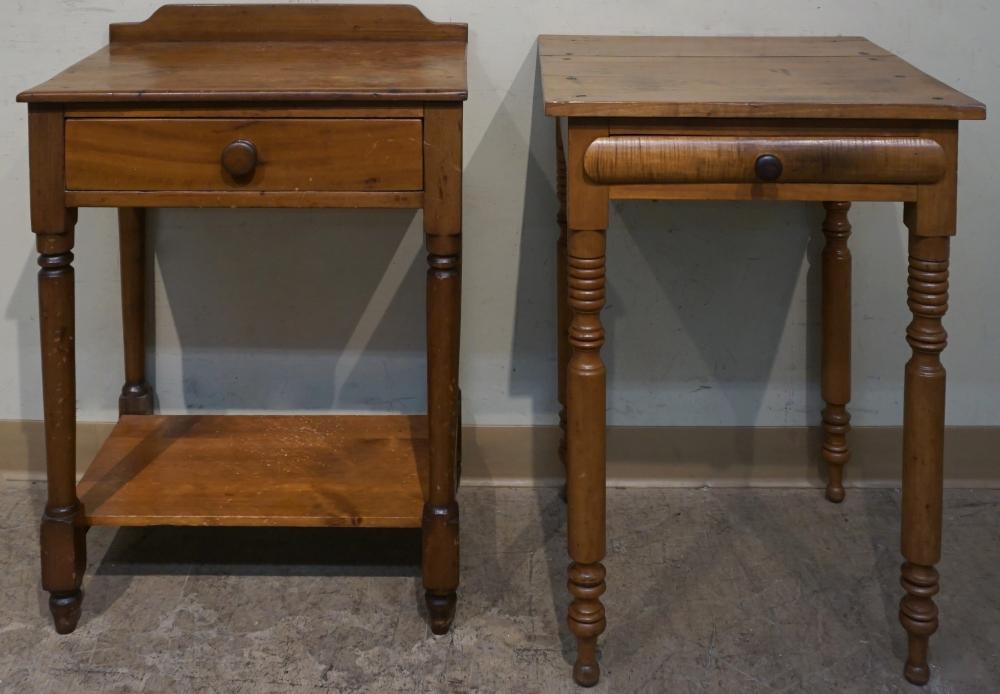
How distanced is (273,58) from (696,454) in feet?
3.59

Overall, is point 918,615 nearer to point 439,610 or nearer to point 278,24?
point 439,610

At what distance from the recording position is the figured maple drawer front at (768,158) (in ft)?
5.67

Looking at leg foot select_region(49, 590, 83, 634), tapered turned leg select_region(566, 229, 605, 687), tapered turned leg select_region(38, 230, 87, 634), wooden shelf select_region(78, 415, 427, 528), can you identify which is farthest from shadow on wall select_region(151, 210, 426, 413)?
tapered turned leg select_region(566, 229, 605, 687)

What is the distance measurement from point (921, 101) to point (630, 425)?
983 mm

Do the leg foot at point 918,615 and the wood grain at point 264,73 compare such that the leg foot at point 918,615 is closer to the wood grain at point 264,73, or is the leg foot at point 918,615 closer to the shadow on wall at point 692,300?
the shadow on wall at point 692,300

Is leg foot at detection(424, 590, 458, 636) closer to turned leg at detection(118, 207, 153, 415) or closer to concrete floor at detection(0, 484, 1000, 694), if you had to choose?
concrete floor at detection(0, 484, 1000, 694)

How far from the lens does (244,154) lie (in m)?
1.81

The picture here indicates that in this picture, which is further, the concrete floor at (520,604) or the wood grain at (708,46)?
the wood grain at (708,46)

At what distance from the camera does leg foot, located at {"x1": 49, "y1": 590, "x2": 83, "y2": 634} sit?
6.66 feet

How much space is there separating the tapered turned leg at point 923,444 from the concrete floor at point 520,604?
0.29 ft

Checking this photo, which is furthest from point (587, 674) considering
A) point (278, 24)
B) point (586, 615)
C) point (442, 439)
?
point (278, 24)

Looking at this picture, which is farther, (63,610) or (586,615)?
(63,610)

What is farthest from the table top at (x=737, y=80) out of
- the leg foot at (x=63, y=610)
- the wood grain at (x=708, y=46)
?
the leg foot at (x=63, y=610)

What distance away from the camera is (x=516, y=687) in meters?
1.89
